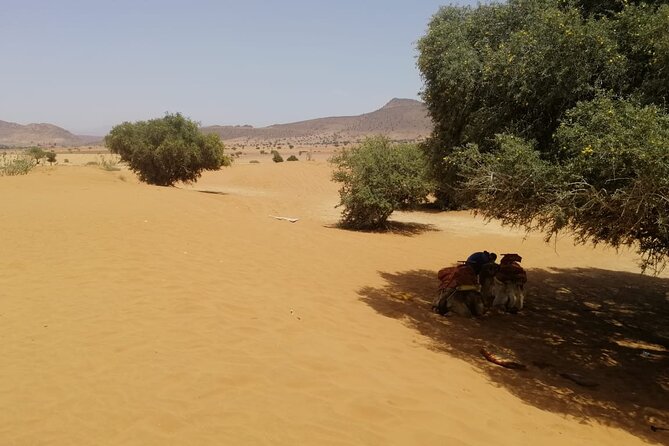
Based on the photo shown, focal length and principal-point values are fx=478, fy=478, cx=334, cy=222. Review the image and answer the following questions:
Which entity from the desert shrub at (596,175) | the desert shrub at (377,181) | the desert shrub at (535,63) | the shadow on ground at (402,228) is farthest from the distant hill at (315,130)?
the desert shrub at (596,175)

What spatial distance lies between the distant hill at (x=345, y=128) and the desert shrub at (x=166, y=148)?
299 feet

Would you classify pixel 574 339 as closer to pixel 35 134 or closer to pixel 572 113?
pixel 572 113

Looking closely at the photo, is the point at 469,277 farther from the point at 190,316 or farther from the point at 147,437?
the point at 147,437

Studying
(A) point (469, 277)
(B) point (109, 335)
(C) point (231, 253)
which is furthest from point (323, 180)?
(B) point (109, 335)

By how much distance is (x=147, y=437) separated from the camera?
362cm

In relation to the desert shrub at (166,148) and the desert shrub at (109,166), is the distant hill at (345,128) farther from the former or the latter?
the desert shrub at (166,148)

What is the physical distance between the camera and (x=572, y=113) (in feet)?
18.6

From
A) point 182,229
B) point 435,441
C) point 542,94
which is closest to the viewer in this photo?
point 435,441

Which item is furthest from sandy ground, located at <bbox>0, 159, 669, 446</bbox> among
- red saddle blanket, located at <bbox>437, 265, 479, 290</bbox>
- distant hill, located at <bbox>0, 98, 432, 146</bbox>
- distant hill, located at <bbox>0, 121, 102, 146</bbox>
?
distant hill, located at <bbox>0, 121, 102, 146</bbox>

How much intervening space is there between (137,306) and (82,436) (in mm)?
3166

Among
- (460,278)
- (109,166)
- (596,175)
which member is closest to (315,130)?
(109,166)

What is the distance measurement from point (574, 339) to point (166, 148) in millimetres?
22576

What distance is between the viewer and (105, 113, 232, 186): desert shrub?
2581cm

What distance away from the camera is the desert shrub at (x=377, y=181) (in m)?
17.5
